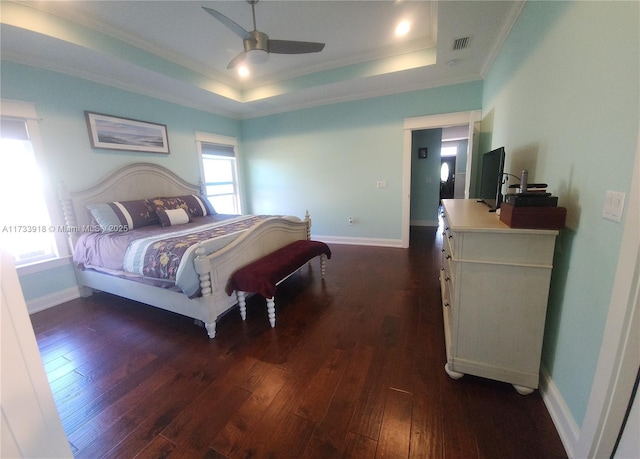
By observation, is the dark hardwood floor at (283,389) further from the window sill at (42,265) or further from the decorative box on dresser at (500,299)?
the window sill at (42,265)

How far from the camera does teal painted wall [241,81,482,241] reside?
4027 millimetres

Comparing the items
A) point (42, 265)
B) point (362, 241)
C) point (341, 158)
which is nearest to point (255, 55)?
point (341, 158)

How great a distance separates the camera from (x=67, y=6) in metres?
2.25

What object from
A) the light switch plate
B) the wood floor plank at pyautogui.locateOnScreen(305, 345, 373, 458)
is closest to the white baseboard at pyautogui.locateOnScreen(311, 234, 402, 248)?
the wood floor plank at pyautogui.locateOnScreen(305, 345, 373, 458)

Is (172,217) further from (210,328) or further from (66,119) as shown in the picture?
(210,328)

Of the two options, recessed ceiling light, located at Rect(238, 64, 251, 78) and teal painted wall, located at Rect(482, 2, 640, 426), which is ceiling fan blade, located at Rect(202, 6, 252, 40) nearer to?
recessed ceiling light, located at Rect(238, 64, 251, 78)

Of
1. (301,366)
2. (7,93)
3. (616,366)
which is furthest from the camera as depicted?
(7,93)

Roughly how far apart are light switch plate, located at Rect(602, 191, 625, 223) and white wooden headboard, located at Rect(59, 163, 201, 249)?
4.38 meters

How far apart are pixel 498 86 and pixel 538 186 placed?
1.90 metres

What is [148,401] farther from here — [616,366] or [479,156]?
[479,156]

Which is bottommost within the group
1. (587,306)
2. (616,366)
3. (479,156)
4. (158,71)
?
(616,366)

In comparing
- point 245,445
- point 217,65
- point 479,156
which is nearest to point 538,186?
point 245,445

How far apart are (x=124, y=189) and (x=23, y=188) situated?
34.8 inches

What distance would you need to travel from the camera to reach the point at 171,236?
99.5 inches
